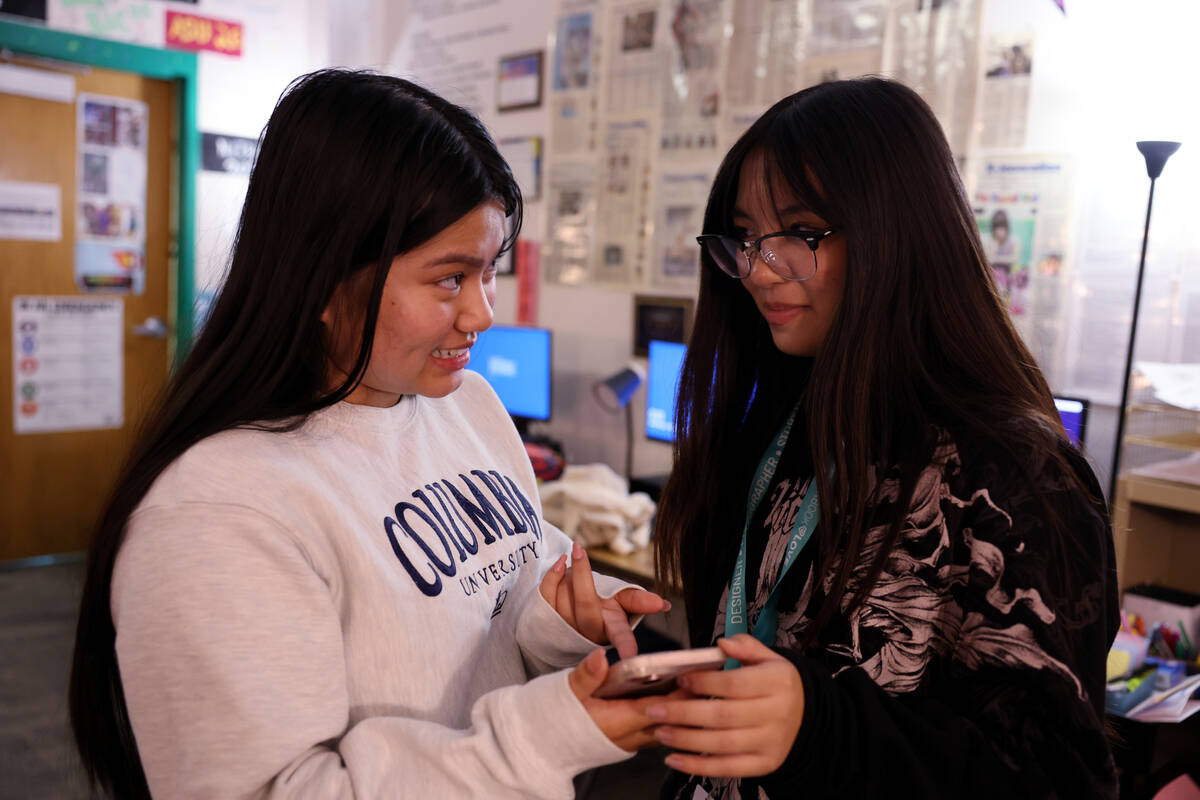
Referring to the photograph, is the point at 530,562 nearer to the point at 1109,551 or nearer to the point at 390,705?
the point at 390,705

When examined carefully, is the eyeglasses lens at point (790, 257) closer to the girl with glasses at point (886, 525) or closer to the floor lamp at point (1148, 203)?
the girl with glasses at point (886, 525)

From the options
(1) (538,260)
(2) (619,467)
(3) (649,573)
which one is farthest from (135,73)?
(3) (649,573)

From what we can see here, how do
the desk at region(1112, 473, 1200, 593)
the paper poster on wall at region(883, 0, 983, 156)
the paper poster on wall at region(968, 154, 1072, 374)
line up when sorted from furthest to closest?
the paper poster on wall at region(883, 0, 983, 156) → the paper poster on wall at region(968, 154, 1072, 374) → the desk at region(1112, 473, 1200, 593)

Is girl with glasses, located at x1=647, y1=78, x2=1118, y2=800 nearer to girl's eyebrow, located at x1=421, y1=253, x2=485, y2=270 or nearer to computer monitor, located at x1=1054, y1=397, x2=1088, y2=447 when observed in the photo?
girl's eyebrow, located at x1=421, y1=253, x2=485, y2=270

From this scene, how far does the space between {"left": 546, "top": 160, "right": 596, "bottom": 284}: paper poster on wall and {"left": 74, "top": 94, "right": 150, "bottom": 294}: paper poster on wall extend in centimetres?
216

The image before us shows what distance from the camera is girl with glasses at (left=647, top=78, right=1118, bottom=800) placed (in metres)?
0.80

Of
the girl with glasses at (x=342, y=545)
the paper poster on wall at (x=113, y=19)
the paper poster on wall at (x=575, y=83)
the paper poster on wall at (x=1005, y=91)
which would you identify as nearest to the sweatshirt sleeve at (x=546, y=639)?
the girl with glasses at (x=342, y=545)

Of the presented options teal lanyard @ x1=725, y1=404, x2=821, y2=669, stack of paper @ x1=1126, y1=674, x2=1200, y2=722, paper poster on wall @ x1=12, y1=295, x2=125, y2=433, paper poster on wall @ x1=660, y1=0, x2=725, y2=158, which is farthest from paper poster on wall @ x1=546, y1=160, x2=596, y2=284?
teal lanyard @ x1=725, y1=404, x2=821, y2=669

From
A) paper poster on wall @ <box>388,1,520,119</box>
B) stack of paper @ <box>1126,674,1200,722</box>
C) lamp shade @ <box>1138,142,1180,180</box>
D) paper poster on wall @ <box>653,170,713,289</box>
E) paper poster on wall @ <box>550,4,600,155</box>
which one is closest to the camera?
stack of paper @ <box>1126,674,1200,722</box>

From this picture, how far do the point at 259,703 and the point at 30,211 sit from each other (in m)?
4.31

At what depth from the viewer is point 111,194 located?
4.49 metres

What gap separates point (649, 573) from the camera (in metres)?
2.45

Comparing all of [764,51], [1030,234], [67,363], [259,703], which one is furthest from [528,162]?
[259,703]

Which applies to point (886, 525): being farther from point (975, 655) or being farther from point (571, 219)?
point (571, 219)
